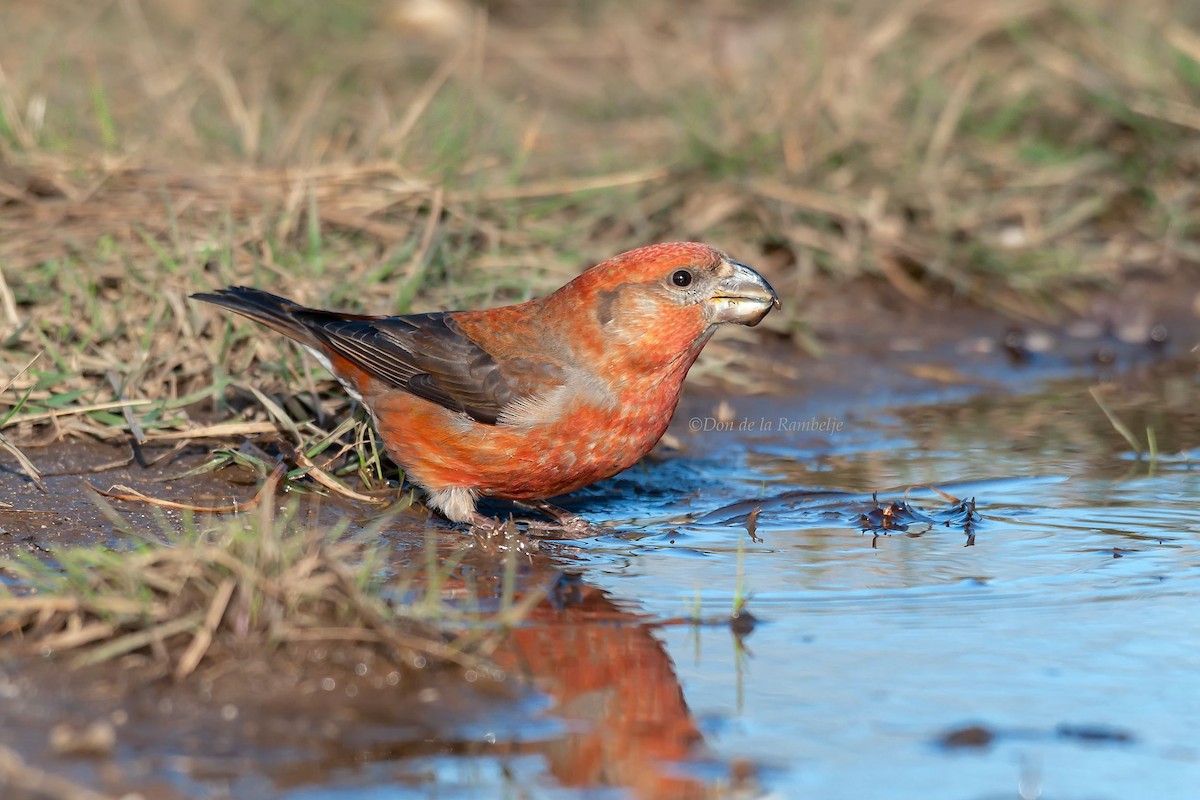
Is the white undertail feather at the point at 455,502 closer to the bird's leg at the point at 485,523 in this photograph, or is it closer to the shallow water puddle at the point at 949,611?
the bird's leg at the point at 485,523

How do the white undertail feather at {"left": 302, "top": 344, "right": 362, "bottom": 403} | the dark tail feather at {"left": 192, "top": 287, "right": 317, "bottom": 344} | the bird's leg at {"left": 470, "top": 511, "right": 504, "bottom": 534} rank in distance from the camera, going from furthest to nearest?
1. the white undertail feather at {"left": 302, "top": 344, "right": 362, "bottom": 403}
2. the dark tail feather at {"left": 192, "top": 287, "right": 317, "bottom": 344}
3. the bird's leg at {"left": 470, "top": 511, "right": 504, "bottom": 534}

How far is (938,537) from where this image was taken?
4480 mm

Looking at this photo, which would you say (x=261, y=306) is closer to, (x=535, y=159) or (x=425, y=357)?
(x=425, y=357)

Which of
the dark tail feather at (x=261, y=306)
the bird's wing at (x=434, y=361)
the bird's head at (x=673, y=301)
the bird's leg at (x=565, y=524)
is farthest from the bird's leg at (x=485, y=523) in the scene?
the dark tail feather at (x=261, y=306)

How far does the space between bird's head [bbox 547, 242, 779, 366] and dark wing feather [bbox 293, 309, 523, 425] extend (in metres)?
0.34

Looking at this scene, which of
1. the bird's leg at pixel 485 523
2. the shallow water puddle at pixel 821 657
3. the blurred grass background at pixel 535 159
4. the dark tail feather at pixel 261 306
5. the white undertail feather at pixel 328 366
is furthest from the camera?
the blurred grass background at pixel 535 159

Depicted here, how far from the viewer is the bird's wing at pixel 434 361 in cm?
462

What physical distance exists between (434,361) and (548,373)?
1.31 ft

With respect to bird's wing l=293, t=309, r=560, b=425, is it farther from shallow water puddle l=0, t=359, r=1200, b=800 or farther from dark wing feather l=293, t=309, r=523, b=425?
shallow water puddle l=0, t=359, r=1200, b=800

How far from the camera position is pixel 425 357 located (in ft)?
15.6

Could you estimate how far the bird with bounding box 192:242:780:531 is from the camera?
453 cm

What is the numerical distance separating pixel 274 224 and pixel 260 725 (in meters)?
3.31

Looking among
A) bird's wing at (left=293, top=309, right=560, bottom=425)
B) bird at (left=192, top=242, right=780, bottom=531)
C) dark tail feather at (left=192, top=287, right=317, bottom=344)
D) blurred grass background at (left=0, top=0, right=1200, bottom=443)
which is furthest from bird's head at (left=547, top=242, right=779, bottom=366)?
blurred grass background at (left=0, top=0, right=1200, bottom=443)

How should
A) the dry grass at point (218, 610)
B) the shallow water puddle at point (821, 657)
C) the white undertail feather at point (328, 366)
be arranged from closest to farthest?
the shallow water puddle at point (821, 657) → the dry grass at point (218, 610) → the white undertail feather at point (328, 366)
